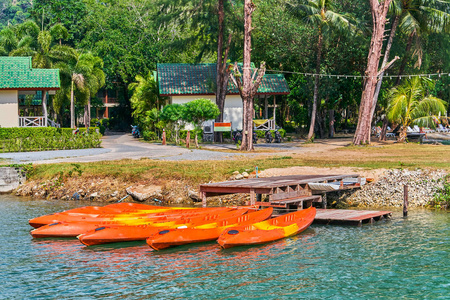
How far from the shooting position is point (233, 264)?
44.2 ft

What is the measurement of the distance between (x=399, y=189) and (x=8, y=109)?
3170cm

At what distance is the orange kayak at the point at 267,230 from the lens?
14758 millimetres

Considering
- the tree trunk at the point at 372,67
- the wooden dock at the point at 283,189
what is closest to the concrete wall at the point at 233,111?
the tree trunk at the point at 372,67

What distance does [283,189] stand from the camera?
1925 centimetres

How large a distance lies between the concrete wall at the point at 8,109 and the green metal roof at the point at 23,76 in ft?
2.72

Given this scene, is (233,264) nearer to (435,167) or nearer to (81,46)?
(435,167)

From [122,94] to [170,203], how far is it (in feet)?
162

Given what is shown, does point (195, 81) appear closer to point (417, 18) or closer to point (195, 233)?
point (417, 18)

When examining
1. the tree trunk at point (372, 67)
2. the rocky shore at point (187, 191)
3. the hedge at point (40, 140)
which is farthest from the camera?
the tree trunk at point (372, 67)

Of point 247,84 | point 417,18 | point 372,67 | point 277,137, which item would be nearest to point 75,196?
point 247,84

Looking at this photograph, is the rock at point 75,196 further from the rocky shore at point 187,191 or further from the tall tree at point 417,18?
the tall tree at point 417,18

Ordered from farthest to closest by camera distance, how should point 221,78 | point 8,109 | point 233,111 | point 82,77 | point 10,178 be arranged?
point 82,77
point 233,111
point 221,78
point 8,109
point 10,178

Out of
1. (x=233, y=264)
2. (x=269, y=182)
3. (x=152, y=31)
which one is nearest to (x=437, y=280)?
(x=233, y=264)

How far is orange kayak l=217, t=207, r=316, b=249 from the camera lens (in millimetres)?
14758
